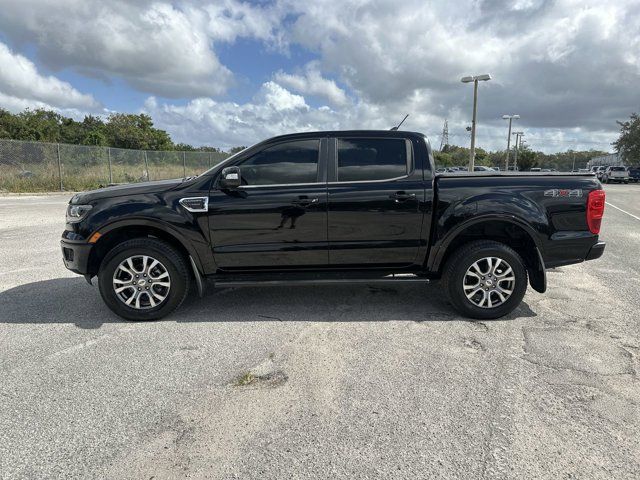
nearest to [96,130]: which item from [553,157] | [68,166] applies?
[68,166]

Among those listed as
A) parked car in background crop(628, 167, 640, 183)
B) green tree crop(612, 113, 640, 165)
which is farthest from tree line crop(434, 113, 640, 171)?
parked car in background crop(628, 167, 640, 183)

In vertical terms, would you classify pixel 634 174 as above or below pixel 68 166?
below

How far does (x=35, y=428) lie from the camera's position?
103 inches

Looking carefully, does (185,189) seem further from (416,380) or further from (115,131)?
(115,131)

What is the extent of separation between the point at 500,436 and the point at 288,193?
2.66 meters

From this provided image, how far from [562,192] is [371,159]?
1.84 m

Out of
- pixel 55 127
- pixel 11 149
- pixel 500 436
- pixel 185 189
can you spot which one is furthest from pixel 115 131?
pixel 500 436

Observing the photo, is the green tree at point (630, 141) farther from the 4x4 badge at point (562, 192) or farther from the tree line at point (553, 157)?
the 4x4 badge at point (562, 192)

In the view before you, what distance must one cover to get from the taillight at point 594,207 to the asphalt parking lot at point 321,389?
95 cm

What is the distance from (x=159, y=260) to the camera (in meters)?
4.20

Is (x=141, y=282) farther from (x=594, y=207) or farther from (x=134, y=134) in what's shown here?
(x=134, y=134)

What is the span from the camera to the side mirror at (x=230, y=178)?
159 inches

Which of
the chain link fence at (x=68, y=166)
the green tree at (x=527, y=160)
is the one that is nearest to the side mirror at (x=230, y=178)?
the chain link fence at (x=68, y=166)

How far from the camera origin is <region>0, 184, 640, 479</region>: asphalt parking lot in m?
2.34
